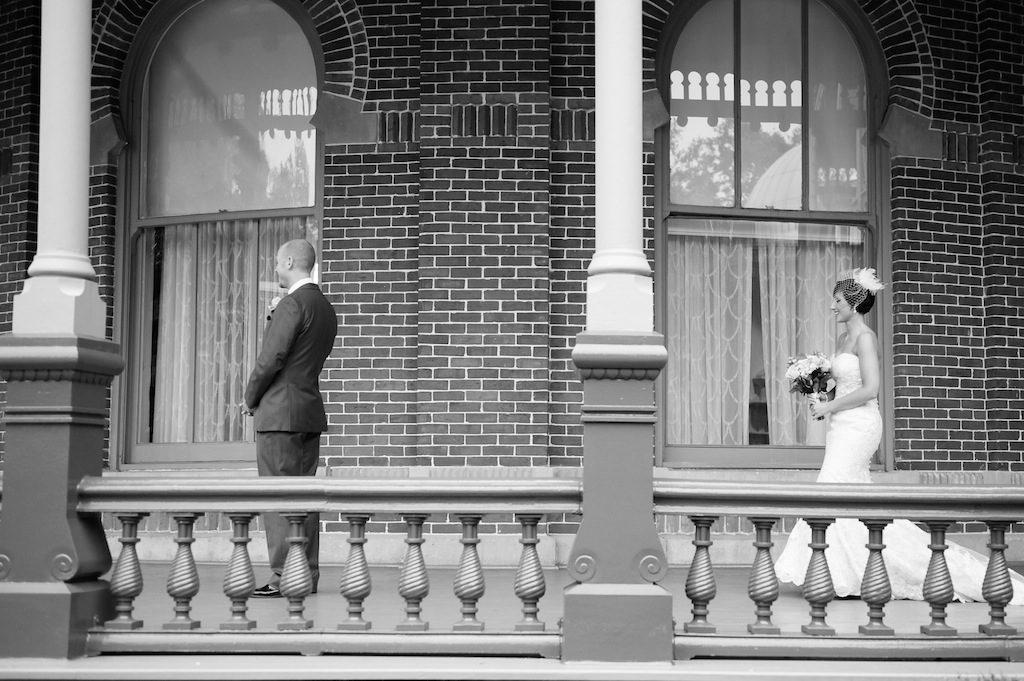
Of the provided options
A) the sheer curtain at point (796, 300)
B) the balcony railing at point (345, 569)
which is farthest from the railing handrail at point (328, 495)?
the sheer curtain at point (796, 300)

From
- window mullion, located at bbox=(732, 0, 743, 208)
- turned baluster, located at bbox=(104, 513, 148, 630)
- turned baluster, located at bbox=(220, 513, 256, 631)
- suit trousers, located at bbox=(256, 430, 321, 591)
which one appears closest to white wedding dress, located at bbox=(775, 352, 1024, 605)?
window mullion, located at bbox=(732, 0, 743, 208)

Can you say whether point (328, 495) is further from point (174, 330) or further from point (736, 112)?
point (736, 112)

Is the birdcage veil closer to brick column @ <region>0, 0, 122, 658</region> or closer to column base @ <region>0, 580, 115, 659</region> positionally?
brick column @ <region>0, 0, 122, 658</region>

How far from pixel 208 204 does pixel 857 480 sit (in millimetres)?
5195

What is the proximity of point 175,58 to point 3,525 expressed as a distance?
16.6ft

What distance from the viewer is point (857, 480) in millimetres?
7402

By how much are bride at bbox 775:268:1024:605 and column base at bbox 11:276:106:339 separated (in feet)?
13.4

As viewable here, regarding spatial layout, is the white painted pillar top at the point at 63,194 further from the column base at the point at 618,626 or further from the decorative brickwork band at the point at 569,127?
the decorative brickwork band at the point at 569,127

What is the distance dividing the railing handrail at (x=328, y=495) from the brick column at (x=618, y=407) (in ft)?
0.66

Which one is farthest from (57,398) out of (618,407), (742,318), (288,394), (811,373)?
(742,318)

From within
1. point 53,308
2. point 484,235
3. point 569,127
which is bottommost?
point 53,308

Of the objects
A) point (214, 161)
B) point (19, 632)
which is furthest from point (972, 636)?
point (214, 161)

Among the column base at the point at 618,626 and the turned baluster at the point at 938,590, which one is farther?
the turned baluster at the point at 938,590

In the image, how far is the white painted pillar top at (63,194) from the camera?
5.56m
